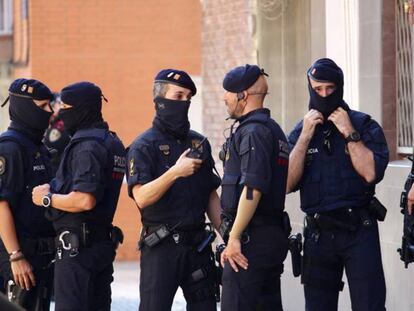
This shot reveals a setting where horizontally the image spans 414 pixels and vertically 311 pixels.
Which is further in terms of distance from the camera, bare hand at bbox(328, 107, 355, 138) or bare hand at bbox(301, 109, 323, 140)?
bare hand at bbox(301, 109, 323, 140)

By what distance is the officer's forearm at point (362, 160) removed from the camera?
25.6ft

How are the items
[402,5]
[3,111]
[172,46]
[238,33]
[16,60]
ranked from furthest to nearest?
[3,111] → [16,60] → [172,46] → [238,33] → [402,5]

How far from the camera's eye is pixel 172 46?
1744 centimetres

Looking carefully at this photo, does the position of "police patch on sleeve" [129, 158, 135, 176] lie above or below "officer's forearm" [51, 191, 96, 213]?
above

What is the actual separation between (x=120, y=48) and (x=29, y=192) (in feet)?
30.0

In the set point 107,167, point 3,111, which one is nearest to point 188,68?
point 3,111

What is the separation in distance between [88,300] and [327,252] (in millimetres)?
1537

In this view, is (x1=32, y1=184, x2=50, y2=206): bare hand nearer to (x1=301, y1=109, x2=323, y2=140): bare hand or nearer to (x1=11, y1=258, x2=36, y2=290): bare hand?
(x1=11, y1=258, x2=36, y2=290): bare hand

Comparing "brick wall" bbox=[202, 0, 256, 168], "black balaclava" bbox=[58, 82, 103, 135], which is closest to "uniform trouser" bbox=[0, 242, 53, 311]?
"black balaclava" bbox=[58, 82, 103, 135]

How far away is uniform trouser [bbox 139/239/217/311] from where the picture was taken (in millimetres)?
7871

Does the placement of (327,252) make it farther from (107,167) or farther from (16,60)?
(16,60)

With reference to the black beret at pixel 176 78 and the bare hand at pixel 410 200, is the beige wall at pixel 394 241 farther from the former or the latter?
the black beret at pixel 176 78

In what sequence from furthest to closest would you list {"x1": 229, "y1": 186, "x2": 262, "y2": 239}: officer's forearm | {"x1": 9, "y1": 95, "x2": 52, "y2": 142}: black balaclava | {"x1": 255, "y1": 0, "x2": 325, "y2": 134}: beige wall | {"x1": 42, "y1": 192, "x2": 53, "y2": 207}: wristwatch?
{"x1": 255, "y1": 0, "x2": 325, "y2": 134}: beige wall, {"x1": 9, "y1": 95, "x2": 52, "y2": 142}: black balaclava, {"x1": 42, "y1": 192, "x2": 53, "y2": 207}: wristwatch, {"x1": 229, "y1": 186, "x2": 262, "y2": 239}: officer's forearm

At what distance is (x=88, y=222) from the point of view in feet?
26.7
